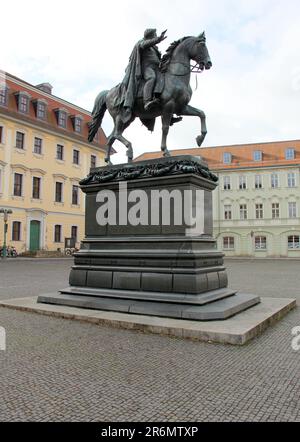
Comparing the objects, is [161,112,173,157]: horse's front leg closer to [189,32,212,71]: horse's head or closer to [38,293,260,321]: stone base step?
[189,32,212,71]: horse's head

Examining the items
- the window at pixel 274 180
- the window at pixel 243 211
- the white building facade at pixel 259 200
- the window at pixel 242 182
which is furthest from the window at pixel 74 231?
the window at pixel 274 180

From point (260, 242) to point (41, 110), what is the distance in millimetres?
31011

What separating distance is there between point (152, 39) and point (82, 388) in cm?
674

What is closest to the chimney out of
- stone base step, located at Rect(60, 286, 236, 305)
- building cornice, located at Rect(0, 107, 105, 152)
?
building cornice, located at Rect(0, 107, 105, 152)

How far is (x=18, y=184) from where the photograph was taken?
38.1m

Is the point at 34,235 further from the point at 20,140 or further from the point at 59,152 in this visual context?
the point at 59,152

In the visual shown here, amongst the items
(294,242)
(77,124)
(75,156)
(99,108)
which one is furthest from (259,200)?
(99,108)

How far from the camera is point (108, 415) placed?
290 cm

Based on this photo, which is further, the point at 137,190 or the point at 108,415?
the point at 137,190

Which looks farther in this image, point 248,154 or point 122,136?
point 248,154

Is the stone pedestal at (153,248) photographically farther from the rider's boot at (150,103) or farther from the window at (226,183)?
the window at (226,183)

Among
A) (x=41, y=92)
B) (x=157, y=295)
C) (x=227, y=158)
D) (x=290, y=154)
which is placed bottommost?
(x=157, y=295)

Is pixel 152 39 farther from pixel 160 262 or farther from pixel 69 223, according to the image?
pixel 69 223
